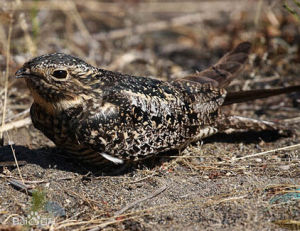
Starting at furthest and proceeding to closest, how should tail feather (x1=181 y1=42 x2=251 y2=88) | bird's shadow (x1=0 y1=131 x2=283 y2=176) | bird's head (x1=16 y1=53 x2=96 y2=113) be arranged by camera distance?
tail feather (x1=181 y1=42 x2=251 y2=88)
bird's shadow (x1=0 y1=131 x2=283 y2=176)
bird's head (x1=16 y1=53 x2=96 y2=113)

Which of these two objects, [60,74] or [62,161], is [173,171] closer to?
[62,161]

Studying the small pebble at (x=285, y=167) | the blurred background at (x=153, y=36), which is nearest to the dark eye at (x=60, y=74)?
the blurred background at (x=153, y=36)

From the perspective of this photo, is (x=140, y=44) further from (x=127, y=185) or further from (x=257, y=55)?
(x=127, y=185)

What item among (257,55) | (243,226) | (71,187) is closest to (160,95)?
(71,187)

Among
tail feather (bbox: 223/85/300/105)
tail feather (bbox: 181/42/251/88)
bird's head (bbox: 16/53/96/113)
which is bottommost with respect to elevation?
tail feather (bbox: 223/85/300/105)

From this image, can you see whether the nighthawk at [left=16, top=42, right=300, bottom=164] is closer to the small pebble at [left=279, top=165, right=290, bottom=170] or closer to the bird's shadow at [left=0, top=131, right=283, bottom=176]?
the bird's shadow at [left=0, top=131, right=283, bottom=176]

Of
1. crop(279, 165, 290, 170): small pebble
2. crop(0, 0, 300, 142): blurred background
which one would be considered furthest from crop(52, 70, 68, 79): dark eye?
crop(279, 165, 290, 170): small pebble

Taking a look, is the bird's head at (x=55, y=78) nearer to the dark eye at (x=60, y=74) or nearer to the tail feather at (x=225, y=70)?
the dark eye at (x=60, y=74)
